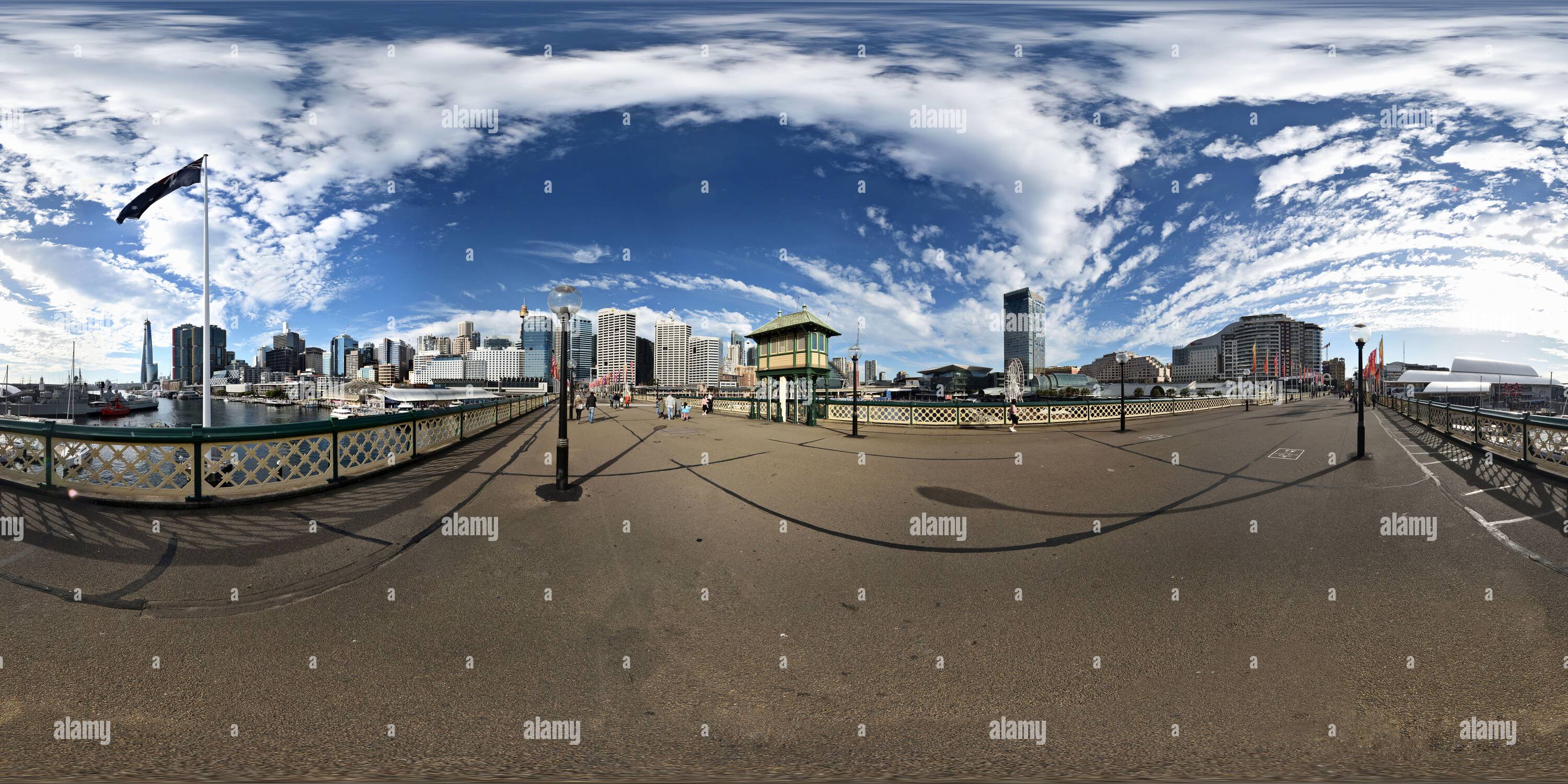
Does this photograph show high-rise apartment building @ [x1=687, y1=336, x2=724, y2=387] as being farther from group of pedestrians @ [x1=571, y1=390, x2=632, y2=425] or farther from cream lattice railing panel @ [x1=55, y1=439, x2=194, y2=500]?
cream lattice railing panel @ [x1=55, y1=439, x2=194, y2=500]

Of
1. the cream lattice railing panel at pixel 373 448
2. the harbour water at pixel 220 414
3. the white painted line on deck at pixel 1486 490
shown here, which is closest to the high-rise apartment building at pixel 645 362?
the harbour water at pixel 220 414

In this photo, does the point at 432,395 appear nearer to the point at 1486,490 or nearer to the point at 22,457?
the point at 22,457

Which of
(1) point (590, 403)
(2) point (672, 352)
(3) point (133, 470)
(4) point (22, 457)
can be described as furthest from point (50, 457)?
(2) point (672, 352)

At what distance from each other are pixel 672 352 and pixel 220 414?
78.7 m

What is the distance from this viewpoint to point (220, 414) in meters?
91.4

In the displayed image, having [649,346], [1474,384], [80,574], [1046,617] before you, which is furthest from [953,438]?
[649,346]

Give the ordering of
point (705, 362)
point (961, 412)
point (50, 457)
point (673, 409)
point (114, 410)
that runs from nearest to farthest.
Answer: point (50, 457)
point (961, 412)
point (673, 409)
point (114, 410)
point (705, 362)

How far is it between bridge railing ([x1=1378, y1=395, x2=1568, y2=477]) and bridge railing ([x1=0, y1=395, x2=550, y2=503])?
22263 mm

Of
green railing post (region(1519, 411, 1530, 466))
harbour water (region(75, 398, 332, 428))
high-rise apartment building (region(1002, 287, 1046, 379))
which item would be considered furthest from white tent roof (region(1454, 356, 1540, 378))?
harbour water (region(75, 398, 332, 428))

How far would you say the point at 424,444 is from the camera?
12.9 meters

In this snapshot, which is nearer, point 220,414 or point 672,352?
point 220,414

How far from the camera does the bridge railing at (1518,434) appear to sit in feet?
34.5

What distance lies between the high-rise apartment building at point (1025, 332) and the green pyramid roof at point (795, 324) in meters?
26.0

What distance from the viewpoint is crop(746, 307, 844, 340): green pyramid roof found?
25.9 meters
